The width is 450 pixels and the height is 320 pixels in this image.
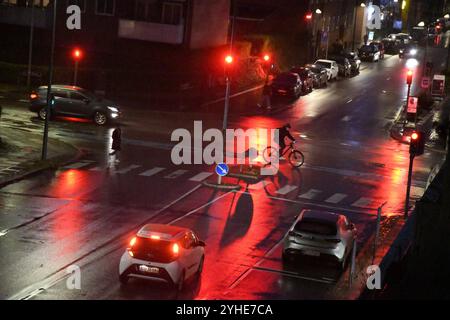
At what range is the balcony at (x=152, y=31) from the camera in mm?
62812

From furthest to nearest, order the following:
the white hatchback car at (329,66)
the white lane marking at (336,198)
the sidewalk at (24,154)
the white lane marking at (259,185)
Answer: the white hatchback car at (329,66) < the white lane marking at (259,185) < the sidewalk at (24,154) < the white lane marking at (336,198)

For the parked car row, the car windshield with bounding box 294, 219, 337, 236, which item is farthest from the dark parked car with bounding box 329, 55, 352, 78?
the car windshield with bounding box 294, 219, 337, 236

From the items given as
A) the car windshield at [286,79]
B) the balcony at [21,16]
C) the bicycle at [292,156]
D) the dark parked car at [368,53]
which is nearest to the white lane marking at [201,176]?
the bicycle at [292,156]

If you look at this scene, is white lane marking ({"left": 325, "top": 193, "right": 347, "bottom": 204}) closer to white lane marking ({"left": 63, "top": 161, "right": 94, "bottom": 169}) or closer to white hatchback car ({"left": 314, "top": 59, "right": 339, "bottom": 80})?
white lane marking ({"left": 63, "top": 161, "right": 94, "bottom": 169})

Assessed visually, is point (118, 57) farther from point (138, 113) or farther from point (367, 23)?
point (367, 23)

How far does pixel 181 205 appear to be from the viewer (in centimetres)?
3025

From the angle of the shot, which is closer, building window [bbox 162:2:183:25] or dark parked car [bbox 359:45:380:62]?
building window [bbox 162:2:183:25]

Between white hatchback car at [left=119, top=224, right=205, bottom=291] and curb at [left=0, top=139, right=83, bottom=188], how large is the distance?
12042 millimetres

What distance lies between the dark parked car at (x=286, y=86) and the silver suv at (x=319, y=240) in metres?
37.8

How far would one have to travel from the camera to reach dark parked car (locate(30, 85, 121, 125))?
46219 mm

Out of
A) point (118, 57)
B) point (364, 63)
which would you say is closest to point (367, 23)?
point (364, 63)

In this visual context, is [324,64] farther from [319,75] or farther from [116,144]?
[116,144]

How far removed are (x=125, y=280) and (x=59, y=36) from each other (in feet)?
149

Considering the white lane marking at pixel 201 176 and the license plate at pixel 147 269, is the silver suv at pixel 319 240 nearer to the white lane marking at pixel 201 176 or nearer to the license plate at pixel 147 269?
the license plate at pixel 147 269
